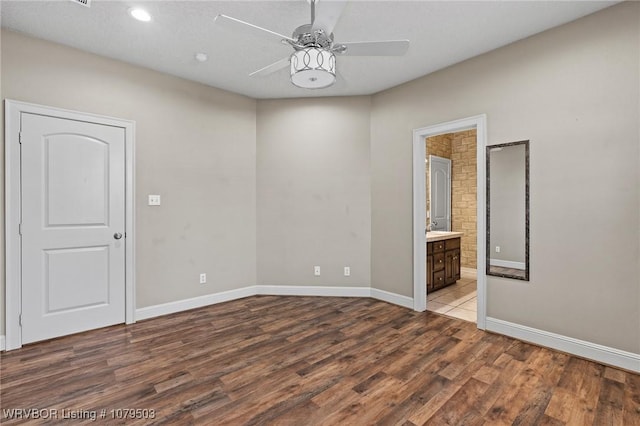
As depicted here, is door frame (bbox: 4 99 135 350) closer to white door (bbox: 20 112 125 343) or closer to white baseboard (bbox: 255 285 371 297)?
white door (bbox: 20 112 125 343)

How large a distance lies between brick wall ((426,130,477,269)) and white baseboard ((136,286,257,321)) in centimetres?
406

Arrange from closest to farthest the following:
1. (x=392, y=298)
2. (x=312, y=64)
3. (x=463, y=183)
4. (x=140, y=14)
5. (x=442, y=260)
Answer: (x=312, y=64)
(x=140, y=14)
(x=392, y=298)
(x=442, y=260)
(x=463, y=183)

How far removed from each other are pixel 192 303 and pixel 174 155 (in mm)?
1843

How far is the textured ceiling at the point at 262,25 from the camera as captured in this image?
8.09 ft

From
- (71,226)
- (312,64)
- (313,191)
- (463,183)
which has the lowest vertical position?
(71,226)

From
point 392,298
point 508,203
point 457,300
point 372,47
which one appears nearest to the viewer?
point 372,47

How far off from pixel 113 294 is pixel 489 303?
12.9 ft

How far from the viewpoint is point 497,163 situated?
10.3 feet

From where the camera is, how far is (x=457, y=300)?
430 centimetres

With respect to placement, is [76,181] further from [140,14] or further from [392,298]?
[392,298]

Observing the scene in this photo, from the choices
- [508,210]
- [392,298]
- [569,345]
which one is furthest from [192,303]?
[569,345]

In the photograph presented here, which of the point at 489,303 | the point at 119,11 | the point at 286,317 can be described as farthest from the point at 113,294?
the point at 489,303

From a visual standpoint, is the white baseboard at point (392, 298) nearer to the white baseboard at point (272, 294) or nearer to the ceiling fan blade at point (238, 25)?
the white baseboard at point (272, 294)

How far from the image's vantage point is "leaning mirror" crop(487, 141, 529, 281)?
2.98 metres
